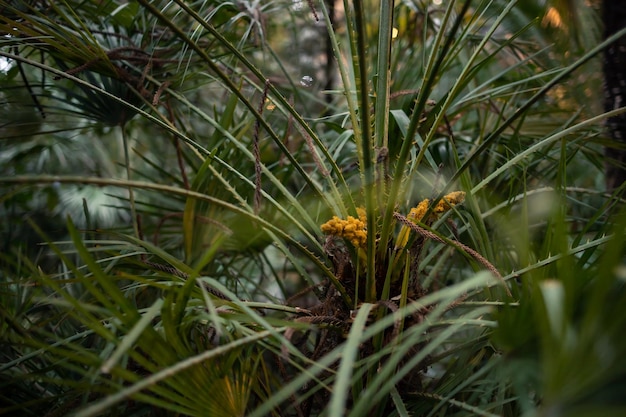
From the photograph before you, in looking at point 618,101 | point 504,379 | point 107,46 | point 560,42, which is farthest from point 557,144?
point 107,46

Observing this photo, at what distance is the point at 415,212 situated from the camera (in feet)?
2.36

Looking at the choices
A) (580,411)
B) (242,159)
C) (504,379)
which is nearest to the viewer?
(580,411)

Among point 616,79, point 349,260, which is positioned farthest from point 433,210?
point 616,79

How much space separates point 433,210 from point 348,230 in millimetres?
138

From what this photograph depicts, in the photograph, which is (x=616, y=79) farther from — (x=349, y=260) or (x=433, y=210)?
(x=349, y=260)

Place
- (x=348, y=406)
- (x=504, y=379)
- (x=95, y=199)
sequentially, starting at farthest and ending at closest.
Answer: (x=95, y=199), (x=348, y=406), (x=504, y=379)

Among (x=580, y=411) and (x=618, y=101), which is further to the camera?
(x=618, y=101)

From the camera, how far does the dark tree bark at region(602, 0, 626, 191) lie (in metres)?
0.98

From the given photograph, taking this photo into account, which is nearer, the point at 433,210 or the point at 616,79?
the point at 433,210

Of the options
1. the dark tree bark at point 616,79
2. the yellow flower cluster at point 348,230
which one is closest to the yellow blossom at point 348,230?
the yellow flower cluster at point 348,230

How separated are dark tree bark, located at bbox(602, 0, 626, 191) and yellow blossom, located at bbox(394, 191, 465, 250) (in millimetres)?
460

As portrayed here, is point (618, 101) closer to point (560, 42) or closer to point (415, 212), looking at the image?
point (560, 42)

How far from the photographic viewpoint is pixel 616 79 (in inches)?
38.8

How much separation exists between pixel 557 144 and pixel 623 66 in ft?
0.64
